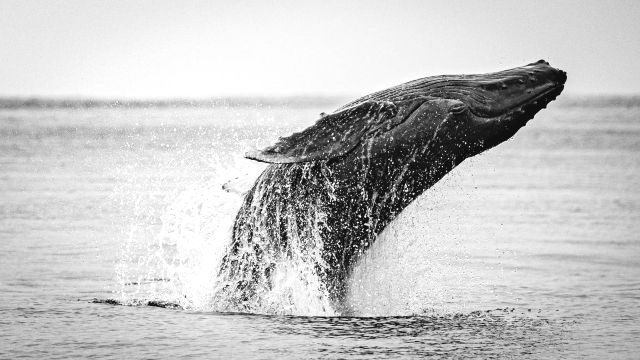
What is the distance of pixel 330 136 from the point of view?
8.95 meters

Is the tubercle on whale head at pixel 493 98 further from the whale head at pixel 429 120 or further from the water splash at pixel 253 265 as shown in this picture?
the water splash at pixel 253 265

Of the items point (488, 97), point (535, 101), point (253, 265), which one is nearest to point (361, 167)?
point (488, 97)

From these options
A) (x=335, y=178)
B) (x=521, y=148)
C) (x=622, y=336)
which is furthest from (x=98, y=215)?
(x=521, y=148)

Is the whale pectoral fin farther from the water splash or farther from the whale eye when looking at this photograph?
the water splash

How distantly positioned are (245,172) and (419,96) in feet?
6.55

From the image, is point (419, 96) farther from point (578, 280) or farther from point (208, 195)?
point (578, 280)

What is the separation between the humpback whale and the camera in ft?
30.2

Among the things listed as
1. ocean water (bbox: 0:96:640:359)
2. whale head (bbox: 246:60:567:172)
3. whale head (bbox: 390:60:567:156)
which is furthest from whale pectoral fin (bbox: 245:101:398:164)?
ocean water (bbox: 0:96:640:359)

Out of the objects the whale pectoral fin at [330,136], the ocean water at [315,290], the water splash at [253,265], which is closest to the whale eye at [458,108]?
the whale pectoral fin at [330,136]

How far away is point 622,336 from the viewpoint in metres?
9.20

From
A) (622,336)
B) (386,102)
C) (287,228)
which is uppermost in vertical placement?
(386,102)

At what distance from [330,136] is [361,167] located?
573 mm

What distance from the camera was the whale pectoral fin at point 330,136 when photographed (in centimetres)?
874

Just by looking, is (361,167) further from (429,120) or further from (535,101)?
(535,101)
